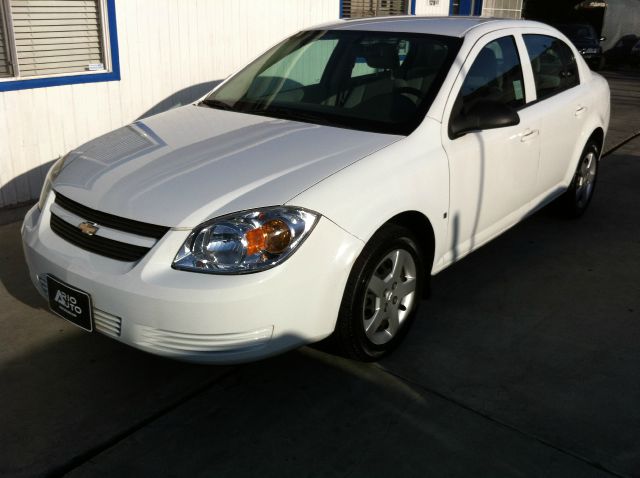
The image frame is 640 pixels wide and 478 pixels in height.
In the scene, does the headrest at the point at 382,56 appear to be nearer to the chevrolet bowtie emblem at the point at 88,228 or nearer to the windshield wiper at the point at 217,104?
the windshield wiper at the point at 217,104

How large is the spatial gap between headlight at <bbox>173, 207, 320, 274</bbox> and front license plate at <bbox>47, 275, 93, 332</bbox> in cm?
49

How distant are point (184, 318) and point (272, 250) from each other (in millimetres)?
445

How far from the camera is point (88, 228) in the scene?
308cm

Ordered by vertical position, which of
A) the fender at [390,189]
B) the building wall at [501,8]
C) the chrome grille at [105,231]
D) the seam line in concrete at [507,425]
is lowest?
the seam line in concrete at [507,425]

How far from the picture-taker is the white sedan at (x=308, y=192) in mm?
2840

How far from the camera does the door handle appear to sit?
4.27 meters

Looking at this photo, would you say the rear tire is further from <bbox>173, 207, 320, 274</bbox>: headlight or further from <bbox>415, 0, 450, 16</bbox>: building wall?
<bbox>415, 0, 450, 16</bbox>: building wall

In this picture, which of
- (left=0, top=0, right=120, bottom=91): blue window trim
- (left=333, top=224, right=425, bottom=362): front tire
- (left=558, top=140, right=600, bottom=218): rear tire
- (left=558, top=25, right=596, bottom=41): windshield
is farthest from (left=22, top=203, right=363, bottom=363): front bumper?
(left=558, top=25, right=596, bottom=41): windshield

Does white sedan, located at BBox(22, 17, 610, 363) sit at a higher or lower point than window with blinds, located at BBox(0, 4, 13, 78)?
lower

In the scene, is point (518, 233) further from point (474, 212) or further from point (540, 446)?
point (540, 446)

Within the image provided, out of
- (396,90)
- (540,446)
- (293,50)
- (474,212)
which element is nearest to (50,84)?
(293,50)

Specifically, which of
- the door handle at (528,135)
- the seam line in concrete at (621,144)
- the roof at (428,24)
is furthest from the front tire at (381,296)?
the seam line in concrete at (621,144)

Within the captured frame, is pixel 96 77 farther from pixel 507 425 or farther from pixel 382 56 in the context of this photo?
pixel 507 425

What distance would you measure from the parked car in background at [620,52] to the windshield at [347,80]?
19014 mm
